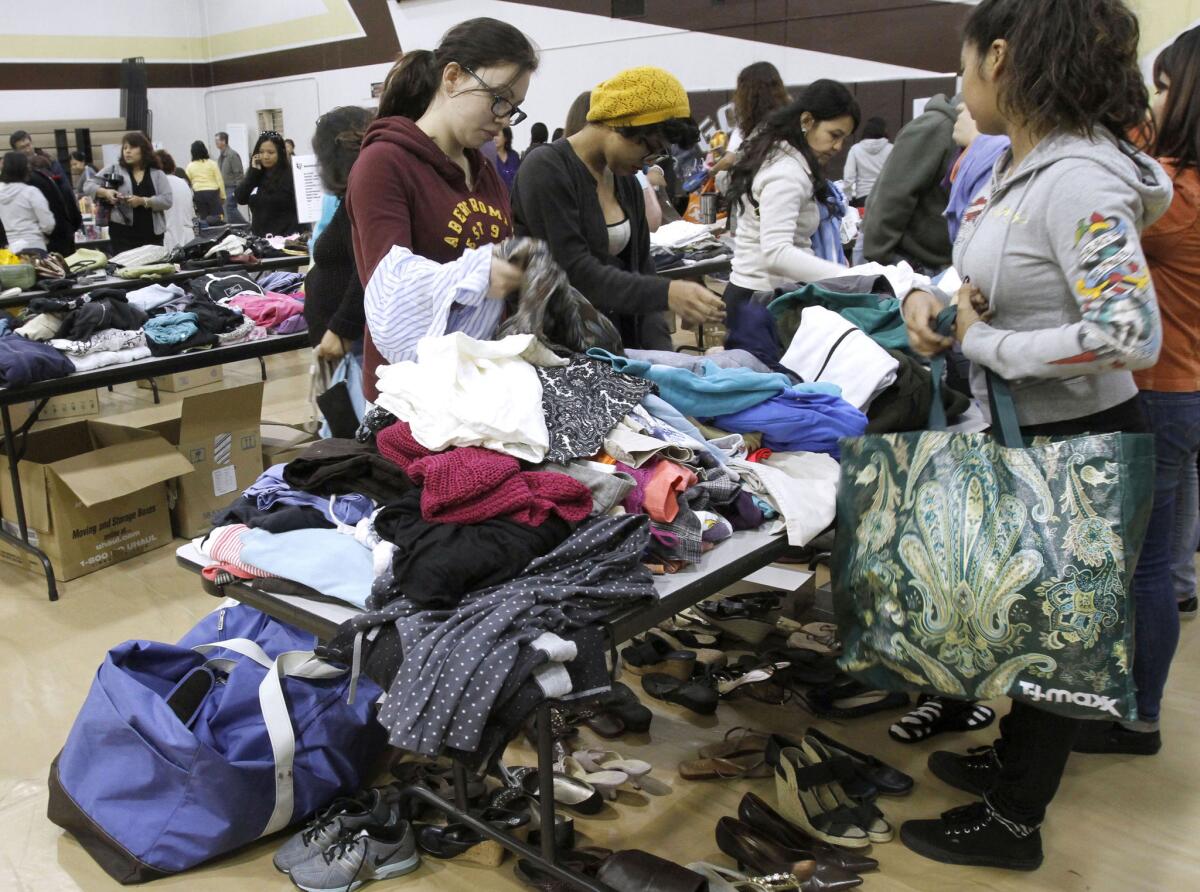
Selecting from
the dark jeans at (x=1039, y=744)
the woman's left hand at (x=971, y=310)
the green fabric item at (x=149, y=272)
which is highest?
the woman's left hand at (x=971, y=310)

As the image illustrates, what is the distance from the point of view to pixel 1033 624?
1.61m

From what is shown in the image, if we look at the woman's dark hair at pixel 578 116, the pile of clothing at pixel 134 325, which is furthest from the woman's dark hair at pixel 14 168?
the woman's dark hair at pixel 578 116

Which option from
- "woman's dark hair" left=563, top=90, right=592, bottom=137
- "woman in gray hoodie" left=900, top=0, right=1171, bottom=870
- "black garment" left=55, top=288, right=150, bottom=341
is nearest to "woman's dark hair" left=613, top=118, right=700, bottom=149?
"woman in gray hoodie" left=900, top=0, right=1171, bottom=870

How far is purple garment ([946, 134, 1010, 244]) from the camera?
2.74 m

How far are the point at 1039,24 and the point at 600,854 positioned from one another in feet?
5.49

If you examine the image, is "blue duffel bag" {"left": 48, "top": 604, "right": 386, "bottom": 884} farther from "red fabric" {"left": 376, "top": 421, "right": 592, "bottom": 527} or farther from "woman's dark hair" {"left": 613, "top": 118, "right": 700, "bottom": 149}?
"woman's dark hair" {"left": 613, "top": 118, "right": 700, "bottom": 149}

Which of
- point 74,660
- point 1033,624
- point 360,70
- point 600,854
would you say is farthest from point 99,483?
point 360,70

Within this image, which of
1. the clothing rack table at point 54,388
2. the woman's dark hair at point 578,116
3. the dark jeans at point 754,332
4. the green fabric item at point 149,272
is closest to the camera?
the dark jeans at point 754,332

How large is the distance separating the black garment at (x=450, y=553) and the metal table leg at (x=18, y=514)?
2409 millimetres

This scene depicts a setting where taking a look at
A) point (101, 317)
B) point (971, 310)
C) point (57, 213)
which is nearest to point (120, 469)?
point (101, 317)

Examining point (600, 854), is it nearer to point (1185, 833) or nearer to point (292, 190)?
point (1185, 833)

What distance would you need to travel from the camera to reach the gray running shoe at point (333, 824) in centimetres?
211

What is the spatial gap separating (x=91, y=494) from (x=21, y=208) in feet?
14.6

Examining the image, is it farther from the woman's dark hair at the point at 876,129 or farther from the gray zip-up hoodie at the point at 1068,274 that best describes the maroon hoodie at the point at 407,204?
the woman's dark hair at the point at 876,129
